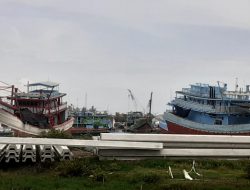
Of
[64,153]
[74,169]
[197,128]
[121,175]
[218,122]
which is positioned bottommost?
[197,128]

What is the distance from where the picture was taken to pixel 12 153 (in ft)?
47.9

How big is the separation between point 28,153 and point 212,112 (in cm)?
3159

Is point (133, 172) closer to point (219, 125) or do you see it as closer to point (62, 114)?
point (219, 125)

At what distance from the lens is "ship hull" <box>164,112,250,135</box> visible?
133 ft

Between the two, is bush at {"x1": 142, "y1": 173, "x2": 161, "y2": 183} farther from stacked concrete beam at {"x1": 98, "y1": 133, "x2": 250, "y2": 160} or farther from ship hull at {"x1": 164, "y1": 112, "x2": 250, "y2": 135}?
ship hull at {"x1": 164, "y1": 112, "x2": 250, "y2": 135}

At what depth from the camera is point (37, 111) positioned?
44.2 m

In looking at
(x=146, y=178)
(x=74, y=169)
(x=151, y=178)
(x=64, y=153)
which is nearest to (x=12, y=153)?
(x=64, y=153)

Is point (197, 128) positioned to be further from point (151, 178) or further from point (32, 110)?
point (151, 178)

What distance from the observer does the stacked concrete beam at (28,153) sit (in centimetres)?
1470

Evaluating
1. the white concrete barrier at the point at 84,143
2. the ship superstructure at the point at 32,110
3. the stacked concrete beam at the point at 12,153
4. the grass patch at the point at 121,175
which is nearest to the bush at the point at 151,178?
the grass patch at the point at 121,175

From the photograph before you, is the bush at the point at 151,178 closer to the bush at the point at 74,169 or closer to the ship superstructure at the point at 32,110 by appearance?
the bush at the point at 74,169

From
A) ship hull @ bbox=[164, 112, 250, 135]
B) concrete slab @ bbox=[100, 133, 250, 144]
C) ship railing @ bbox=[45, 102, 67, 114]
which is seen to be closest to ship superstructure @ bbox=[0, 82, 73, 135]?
ship railing @ bbox=[45, 102, 67, 114]

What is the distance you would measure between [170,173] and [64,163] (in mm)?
3236

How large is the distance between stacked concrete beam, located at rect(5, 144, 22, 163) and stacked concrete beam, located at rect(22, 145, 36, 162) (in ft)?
0.55
